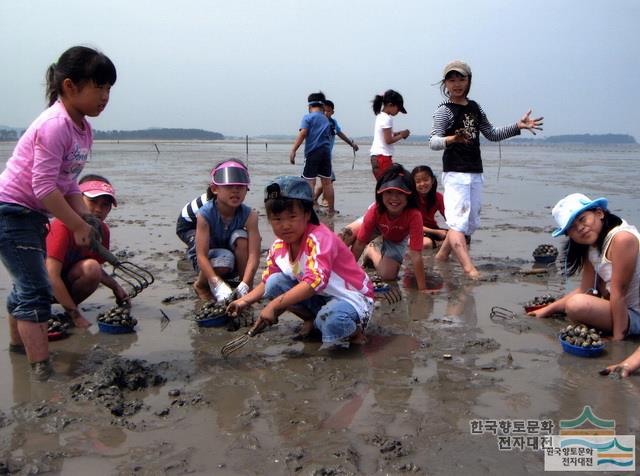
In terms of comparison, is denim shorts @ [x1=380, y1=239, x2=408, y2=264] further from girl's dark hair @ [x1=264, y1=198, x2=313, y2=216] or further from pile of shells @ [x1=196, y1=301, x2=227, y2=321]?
girl's dark hair @ [x1=264, y1=198, x2=313, y2=216]

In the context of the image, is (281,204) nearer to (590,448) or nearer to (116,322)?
(116,322)

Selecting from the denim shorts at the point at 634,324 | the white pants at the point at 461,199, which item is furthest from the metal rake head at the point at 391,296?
the denim shorts at the point at 634,324

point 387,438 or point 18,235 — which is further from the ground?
point 18,235

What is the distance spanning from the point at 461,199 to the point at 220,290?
2.58 meters

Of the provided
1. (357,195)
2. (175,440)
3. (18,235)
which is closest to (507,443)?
(175,440)

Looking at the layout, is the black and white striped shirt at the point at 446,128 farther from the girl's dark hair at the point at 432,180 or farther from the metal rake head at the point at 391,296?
the metal rake head at the point at 391,296

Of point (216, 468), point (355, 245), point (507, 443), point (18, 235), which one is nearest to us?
point (216, 468)

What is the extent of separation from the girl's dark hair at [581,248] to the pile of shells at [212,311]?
2.34 meters

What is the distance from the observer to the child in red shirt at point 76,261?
13.1 feet

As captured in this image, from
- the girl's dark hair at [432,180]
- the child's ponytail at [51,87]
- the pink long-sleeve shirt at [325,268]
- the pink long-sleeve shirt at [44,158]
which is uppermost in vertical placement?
the child's ponytail at [51,87]

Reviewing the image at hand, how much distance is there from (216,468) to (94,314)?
2437mm

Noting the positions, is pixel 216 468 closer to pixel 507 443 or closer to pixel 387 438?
pixel 387 438

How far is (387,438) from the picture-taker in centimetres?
251

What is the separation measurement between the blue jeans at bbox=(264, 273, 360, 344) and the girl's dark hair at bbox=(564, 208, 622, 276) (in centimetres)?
150
